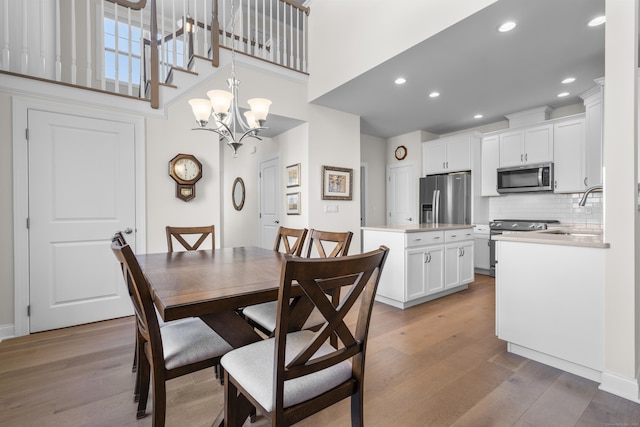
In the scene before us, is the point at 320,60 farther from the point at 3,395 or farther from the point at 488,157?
the point at 3,395

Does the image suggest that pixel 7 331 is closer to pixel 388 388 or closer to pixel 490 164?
pixel 388 388

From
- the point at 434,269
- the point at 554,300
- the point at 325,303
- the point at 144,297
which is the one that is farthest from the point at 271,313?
the point at 434,269

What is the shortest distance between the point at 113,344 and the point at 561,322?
3.32 m

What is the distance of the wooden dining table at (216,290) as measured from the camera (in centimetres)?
111

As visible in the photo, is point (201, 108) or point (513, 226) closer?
point (201, 108)

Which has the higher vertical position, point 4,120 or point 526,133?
point 526,133

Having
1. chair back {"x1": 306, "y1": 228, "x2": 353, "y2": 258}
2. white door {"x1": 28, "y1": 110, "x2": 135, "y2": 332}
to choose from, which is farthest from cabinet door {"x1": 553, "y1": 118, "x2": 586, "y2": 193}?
white door {"x1": 28, "y1": 110, "x2": 135, "y2": 332}

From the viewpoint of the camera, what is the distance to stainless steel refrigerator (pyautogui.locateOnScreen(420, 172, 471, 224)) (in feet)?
16.4

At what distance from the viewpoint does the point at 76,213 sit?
2.81 meters

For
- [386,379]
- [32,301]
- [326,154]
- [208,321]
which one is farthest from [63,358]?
[326,154]

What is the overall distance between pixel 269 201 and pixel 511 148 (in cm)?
401

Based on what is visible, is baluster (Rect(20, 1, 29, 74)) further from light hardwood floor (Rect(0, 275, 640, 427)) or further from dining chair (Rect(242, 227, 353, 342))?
dining chair (Rect(242, 227, 353, 342))

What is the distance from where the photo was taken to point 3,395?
5.79ft

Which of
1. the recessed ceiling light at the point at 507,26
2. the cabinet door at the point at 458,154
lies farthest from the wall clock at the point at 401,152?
the recessed ceiling light at the point at 507,26
